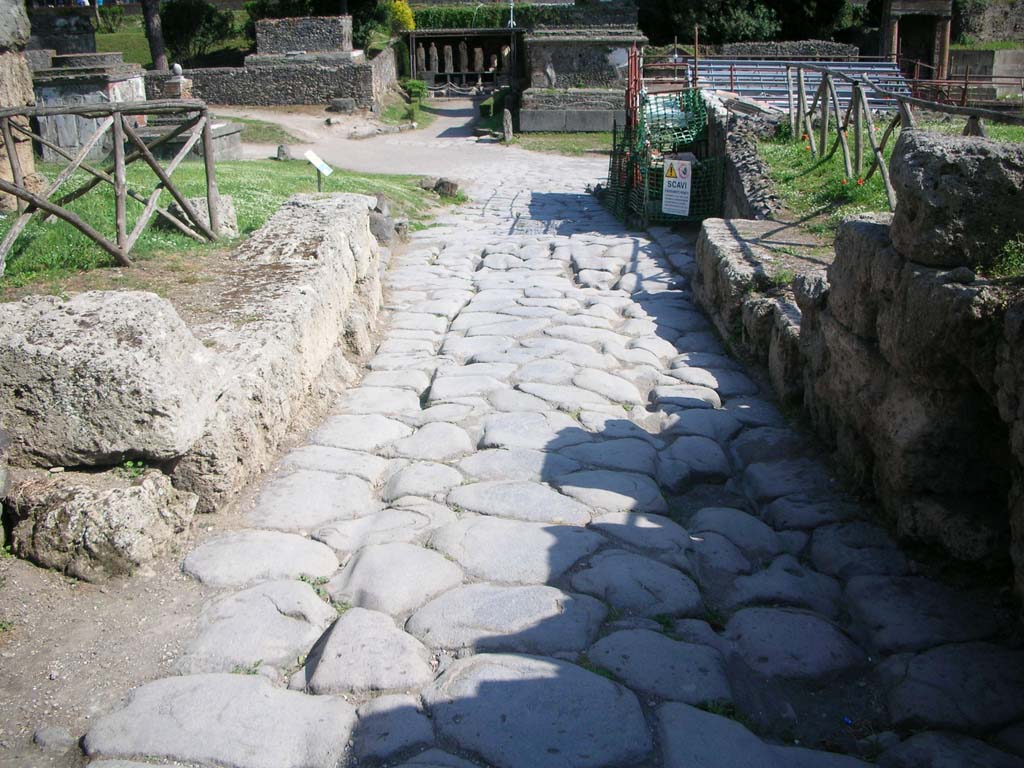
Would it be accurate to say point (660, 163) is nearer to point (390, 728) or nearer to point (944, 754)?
point (944, 754)

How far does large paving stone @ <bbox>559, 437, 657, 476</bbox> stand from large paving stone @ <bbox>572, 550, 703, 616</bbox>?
106 cm

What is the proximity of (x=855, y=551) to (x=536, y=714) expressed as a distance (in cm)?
178

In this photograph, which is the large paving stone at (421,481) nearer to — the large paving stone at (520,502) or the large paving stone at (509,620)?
the large paving stone at (520,502)

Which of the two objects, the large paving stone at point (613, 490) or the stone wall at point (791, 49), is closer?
the large paving stone at point (613, 490)

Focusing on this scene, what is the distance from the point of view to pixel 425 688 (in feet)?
9.41

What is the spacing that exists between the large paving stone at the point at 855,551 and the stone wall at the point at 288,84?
82.9ft

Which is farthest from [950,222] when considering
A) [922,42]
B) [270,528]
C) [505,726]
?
[922,42]

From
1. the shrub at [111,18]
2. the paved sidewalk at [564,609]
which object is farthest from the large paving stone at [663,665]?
the shrub at [111,18]

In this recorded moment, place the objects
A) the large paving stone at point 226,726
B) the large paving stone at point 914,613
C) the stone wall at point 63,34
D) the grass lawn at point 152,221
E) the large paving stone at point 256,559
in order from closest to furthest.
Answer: the large paving stone at point 226,726, the large paving stone at point 914,613, the large paving stone at point 256,559, the grass lawn at point 152,221, the stone wall at point 63,34

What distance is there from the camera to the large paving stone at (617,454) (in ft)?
15.6

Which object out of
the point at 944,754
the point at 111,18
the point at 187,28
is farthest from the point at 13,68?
the point at 111,18

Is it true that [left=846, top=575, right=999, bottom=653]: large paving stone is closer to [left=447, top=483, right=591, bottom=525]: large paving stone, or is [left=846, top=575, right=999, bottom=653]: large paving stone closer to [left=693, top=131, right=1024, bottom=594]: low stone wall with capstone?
[left=693, top=131, right=1024, bottom=594]: low stone wall with capstone

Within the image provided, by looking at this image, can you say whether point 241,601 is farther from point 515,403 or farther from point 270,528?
point 515,403

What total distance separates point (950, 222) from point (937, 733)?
197cm
